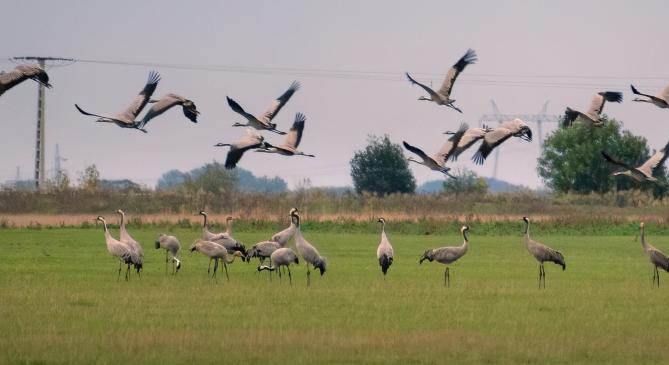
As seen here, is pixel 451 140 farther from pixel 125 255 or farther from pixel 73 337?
pixel 73 337

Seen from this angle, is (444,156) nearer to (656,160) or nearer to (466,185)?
(656,160)

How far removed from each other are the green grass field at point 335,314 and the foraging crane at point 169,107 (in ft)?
9.30

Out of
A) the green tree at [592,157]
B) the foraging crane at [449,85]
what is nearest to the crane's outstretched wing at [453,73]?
the foraging crane at [449,85]

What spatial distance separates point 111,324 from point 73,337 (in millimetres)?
1535

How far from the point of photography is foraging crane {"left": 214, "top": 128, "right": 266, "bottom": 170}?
77.3ft

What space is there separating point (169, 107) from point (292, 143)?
8.55 feet

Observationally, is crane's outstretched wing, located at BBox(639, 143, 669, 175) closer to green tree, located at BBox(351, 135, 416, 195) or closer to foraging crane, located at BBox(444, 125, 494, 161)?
foraging crane, located at BBox(444, 125, 494, 161)

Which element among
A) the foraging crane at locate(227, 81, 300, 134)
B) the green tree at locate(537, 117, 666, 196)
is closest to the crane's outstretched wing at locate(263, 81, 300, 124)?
the foraging crane at locate(227, 81, 300, 134)

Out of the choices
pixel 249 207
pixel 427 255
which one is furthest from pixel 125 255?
pixel 249 207

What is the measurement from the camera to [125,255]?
79.0 feet

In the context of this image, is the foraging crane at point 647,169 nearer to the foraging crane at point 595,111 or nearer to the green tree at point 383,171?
the foraging crane at point 595,111

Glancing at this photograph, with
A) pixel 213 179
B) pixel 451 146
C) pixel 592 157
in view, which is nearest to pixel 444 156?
pixel 451 146

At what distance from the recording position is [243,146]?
2397 centimetres

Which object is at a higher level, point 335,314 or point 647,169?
point 647,169
